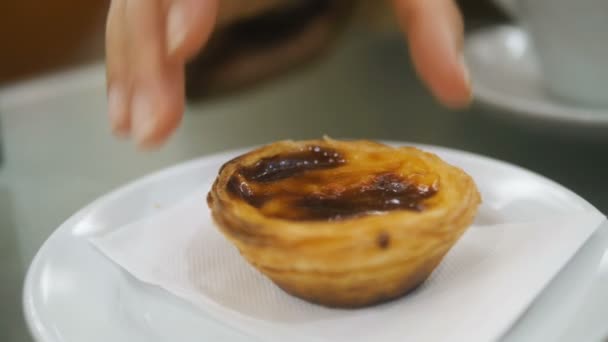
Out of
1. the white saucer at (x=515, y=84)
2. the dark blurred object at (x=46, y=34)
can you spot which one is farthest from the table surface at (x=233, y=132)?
the dark blurred object at (x=46, y=34)

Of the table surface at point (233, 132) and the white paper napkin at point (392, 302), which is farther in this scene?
the table surface at point (233, 132)

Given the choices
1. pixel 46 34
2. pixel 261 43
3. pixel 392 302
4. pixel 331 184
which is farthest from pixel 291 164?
pixel 46 34

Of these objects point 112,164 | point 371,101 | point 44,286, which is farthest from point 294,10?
point 44,286

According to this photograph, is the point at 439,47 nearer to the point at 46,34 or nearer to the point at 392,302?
the point at 392,302

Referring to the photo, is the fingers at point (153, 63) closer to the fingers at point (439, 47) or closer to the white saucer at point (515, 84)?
the fingers at point (439, 47)

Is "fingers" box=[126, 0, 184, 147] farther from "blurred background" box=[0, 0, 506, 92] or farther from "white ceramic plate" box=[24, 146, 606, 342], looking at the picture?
"blurred background" box=[0, 0, 506, 92]

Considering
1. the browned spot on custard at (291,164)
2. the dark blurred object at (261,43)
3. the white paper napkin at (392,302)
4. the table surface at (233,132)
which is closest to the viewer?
the white paper napkin at (392,302)

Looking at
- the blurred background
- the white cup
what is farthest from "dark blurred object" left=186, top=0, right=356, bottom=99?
the white cup
